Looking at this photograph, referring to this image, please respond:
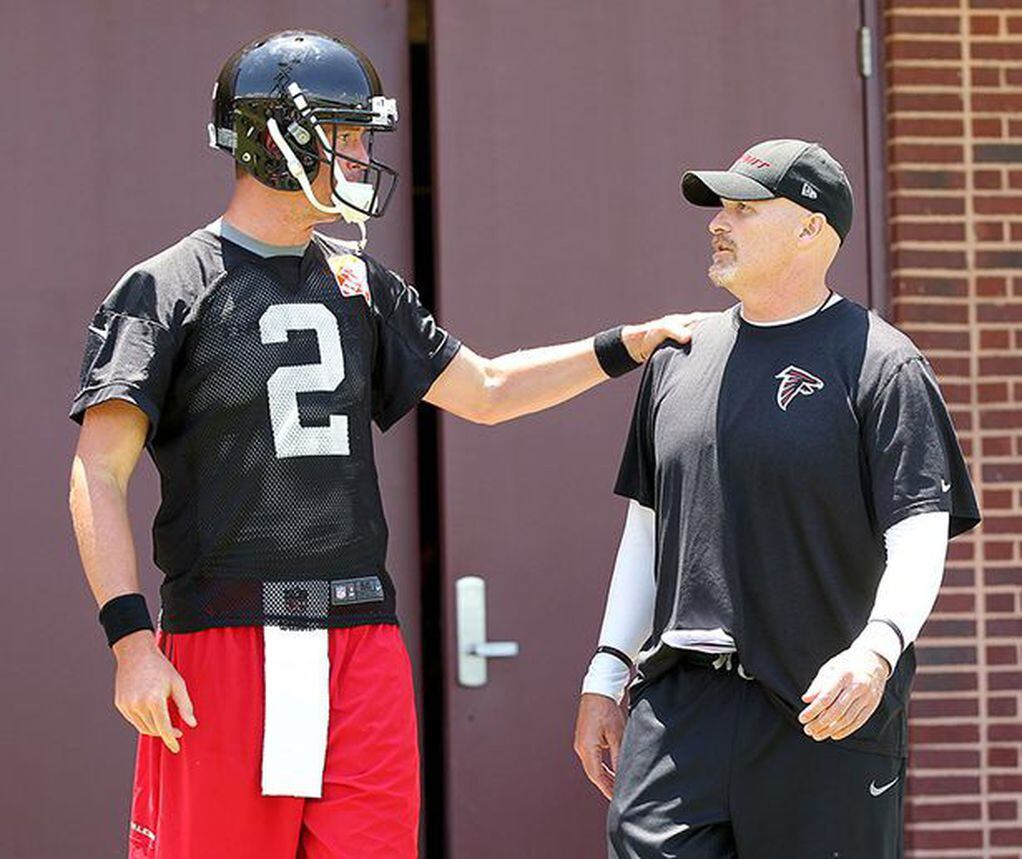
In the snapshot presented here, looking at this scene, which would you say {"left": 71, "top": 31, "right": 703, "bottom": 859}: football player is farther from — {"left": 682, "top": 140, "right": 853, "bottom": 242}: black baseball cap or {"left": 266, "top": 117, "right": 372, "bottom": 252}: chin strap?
{"left": 682, "top": 140, "right": 853, "bottom": 242}: black baseball cap

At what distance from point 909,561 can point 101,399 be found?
1.51m

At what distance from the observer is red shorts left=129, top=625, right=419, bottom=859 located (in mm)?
3836

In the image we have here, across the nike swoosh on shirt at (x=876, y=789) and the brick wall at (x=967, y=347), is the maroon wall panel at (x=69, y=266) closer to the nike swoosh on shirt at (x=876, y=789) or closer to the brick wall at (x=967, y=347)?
the brick wall at (x=967, y=347)

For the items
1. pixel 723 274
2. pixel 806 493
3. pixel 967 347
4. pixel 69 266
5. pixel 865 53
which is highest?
pixel 865 53

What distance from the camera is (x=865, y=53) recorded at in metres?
5.86

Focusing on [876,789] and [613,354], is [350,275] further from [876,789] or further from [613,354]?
[876,789]

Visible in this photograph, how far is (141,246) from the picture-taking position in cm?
550

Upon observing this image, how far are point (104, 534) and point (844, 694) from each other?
4.50 feet

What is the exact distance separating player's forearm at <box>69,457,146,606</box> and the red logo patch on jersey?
619 mm

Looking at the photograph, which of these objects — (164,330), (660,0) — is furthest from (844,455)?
(660,0)

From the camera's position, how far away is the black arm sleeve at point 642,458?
4.16 metres

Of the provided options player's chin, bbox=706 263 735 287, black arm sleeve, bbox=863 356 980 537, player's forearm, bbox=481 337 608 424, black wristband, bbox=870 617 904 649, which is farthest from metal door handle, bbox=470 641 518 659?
black wristband, bbox=870 617 904 649

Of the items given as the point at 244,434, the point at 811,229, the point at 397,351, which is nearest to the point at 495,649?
the point at 397,351

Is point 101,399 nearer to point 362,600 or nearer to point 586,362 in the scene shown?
point 362,600
